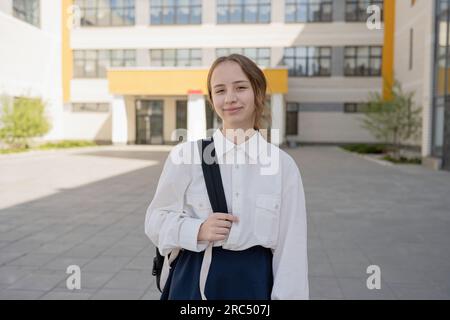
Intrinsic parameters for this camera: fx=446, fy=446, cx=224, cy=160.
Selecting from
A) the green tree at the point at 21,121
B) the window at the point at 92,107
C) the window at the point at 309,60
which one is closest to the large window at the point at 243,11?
the window at the point at 309,60

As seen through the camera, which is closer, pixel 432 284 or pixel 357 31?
pixel 432 284

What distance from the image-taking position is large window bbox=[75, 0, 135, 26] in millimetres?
35969

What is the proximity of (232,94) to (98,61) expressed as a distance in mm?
37243

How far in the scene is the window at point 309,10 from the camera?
34.3m

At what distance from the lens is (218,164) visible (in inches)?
70.5

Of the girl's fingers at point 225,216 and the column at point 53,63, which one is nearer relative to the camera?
the girl's fingers at point 225,216

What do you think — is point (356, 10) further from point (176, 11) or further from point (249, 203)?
point (249, 203)

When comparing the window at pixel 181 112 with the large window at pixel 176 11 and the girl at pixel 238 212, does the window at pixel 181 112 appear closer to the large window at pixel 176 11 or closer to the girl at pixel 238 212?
the large window at pixel 176 11

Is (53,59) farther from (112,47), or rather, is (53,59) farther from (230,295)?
(230,295)

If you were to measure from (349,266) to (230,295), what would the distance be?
4.08m

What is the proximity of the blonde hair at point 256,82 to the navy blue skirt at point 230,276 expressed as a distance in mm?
549

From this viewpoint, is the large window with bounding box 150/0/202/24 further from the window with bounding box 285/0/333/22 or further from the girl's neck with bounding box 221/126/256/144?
the girl's neck with bounding box 221/126/256/144
